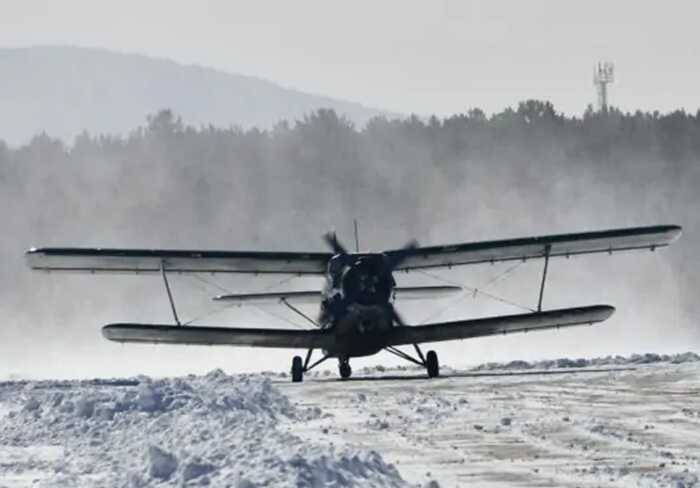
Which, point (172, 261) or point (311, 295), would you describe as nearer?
point (172, 261)

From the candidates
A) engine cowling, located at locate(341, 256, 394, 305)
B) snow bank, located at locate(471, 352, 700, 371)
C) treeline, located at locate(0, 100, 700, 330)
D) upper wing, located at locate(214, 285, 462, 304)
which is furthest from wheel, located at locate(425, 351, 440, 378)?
treeline, located at locate(0, 100, 700, 330)

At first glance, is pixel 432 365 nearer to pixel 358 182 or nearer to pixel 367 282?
pixel 367 282

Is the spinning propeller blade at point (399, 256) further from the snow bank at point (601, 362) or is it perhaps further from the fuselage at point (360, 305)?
the snow bank at point (601, 362)

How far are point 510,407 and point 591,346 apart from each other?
38205mm

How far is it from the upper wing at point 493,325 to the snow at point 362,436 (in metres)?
2.80

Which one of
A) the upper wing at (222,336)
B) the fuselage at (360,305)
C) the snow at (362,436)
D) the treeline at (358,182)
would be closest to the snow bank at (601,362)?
the fuselage at (360,305)

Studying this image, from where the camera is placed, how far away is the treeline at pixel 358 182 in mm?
77625

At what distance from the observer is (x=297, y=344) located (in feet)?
94.2

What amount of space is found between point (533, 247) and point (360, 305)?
5.52 meters

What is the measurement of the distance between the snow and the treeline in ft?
170

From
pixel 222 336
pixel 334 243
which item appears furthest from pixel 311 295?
pixel 222 336

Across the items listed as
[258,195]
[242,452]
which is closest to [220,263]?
[242,452]

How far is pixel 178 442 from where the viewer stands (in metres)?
14.0

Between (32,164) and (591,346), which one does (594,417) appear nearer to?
(591,346)
